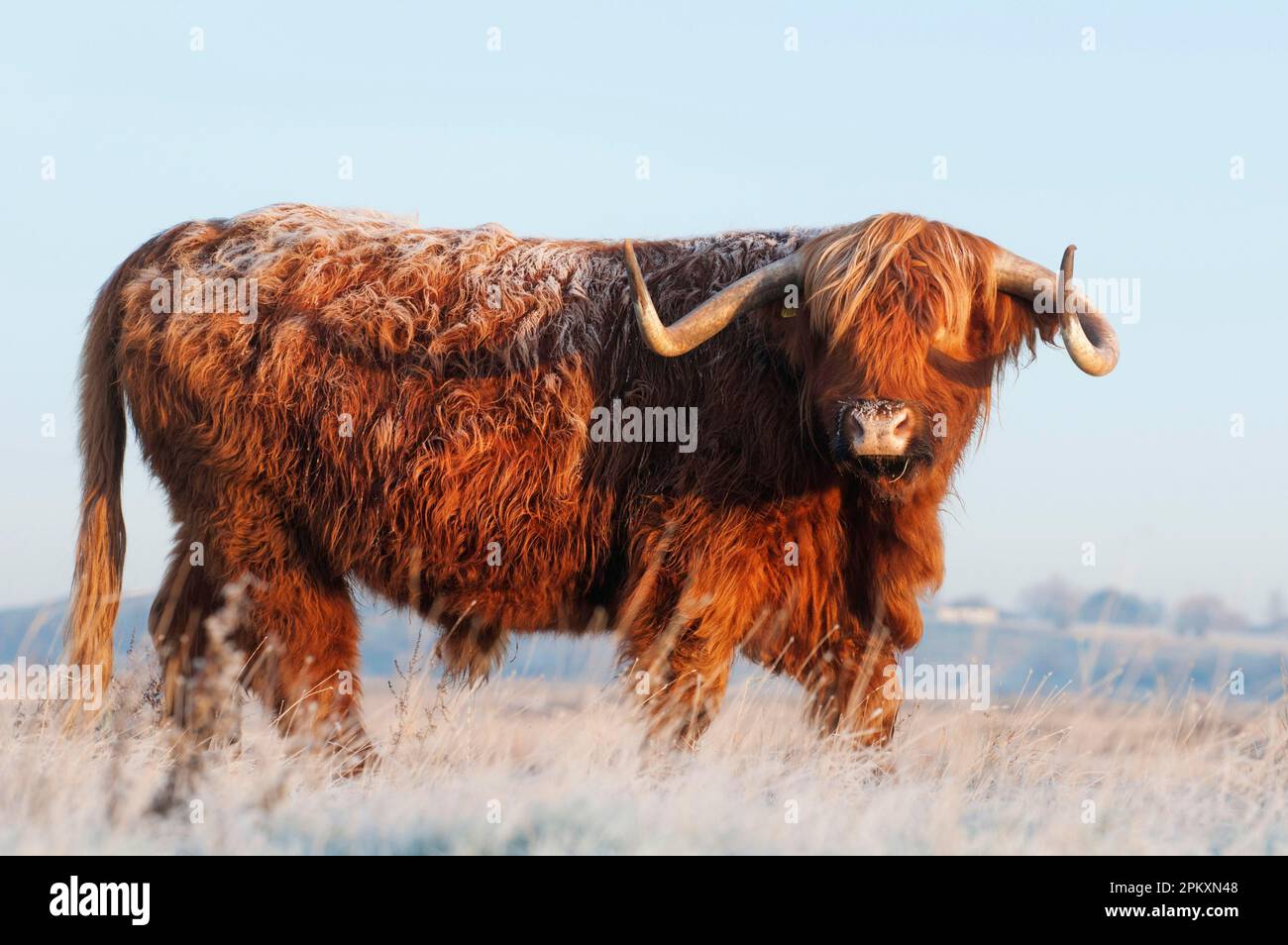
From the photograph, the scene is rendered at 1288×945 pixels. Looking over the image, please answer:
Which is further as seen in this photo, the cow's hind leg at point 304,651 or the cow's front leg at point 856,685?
the cow's hind leg at point 304,651

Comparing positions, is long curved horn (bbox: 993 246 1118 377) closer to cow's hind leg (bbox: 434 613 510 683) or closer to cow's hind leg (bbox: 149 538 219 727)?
cow's hind leg (bbox: 434 613 510 683)

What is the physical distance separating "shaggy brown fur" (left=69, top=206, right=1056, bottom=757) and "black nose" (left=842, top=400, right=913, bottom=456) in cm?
28

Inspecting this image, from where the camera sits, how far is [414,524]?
6934 mm

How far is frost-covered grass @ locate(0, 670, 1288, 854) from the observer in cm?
461

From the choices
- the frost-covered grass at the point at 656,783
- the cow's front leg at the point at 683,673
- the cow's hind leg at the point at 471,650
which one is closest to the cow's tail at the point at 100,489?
the frost-covered grass at the point at 656,783

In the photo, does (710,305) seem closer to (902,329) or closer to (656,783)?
(902,329)

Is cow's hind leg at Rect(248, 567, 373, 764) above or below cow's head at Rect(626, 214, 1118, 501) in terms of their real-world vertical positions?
below

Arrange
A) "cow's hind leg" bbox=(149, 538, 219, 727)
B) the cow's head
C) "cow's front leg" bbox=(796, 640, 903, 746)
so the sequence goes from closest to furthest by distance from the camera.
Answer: the cow's head
"cow's front leg" bbox=(796, 640, 903, 746)
"cow's hind leg" bbox=(149, 538, 219, 727)

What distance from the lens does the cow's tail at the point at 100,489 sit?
7.36m

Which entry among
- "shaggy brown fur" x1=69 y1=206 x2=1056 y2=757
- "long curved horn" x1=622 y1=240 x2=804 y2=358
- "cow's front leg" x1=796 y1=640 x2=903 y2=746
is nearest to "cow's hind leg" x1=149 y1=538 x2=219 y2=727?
"shaggy brown fur" x1=69 y1=206 x2=1056 y2=757

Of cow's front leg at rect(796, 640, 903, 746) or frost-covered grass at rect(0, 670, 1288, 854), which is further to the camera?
cow's front leg at rect(796, 640, 903, 746)

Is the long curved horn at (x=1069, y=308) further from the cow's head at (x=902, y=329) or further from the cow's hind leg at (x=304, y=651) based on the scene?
the cow's hind leg at (x=304, y=651)

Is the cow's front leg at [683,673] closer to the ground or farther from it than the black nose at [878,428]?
closer to the ground
